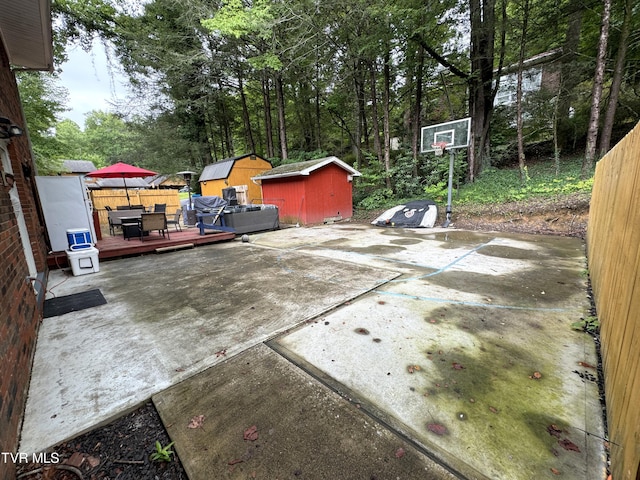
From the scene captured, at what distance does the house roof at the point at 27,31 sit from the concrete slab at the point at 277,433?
508 centimetres

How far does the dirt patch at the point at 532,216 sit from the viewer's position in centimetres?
667

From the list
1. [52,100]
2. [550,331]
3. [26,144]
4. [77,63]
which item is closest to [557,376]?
[550,331]

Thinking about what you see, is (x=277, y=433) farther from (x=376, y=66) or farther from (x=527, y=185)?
(x=376, y=66)

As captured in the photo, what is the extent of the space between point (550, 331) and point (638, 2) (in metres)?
11.3

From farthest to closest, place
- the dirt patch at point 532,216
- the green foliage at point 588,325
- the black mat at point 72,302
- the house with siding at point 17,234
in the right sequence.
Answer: the dirt patch at point 532,216, the black mat at point 72,302, the green foliage at point 588,325, the house with siding at point 17,234

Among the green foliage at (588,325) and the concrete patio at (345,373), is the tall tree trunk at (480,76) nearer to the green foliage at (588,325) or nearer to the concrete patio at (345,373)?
the concrete patio at (345,373)

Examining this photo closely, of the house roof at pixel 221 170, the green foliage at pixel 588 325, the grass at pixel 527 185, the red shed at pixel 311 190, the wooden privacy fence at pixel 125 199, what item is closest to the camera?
the green foliage at pixel 588 325

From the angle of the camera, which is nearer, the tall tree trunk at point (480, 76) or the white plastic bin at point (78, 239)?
the white plastic bin at point (78, 239)

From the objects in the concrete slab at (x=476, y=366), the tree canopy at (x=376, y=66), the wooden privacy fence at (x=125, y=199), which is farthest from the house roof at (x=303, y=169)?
the concrete slab at (x=476, y=366)

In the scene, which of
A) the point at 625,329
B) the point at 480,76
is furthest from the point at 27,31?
the point at 480,76

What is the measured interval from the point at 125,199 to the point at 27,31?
9.89 metres

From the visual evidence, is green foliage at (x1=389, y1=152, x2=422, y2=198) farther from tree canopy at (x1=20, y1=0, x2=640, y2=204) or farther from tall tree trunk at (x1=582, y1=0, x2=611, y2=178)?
tall tree trunk at (x1=582, y1=0, x2=611, y2=178)

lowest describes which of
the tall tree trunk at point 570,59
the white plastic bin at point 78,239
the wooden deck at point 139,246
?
the wooden deck at point 139,246

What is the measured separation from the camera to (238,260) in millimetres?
5379
